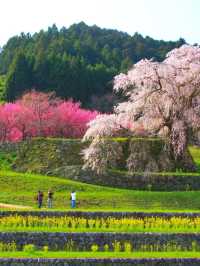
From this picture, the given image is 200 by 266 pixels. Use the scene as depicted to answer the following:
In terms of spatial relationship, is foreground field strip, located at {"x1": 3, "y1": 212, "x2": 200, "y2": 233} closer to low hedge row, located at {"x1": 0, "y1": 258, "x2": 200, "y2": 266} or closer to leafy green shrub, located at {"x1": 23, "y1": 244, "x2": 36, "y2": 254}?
leafy green shrub, located at {"x1": 23, "y1": 244, "x2": 36, "y2": 254}

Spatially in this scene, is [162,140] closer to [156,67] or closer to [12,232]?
[156,67]


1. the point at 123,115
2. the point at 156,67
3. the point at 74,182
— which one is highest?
the point at 156,67

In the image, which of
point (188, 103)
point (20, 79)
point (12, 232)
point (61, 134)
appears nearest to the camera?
point (12, 232)

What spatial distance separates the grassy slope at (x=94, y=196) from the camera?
3353cm

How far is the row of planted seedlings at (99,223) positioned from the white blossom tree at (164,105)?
16129mm

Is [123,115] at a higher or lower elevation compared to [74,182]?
higher

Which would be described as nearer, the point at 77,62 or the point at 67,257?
the point at 67,257

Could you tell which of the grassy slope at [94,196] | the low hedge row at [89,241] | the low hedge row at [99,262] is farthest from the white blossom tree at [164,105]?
the low hedge row at [99,262]

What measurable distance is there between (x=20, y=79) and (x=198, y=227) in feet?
221

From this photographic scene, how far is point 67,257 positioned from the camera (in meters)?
17.7

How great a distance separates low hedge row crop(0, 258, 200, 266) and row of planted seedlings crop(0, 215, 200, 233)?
5953mm

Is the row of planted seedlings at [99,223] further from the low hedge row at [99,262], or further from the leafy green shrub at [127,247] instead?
the low hedge row at [99,262]

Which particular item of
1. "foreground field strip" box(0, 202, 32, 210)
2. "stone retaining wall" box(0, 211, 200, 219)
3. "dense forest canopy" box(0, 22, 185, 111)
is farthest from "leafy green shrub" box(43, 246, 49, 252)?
"dense forest canopy" box(0, 22, 185, 111)

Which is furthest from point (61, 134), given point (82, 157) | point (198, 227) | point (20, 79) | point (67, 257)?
point (67, 257)
